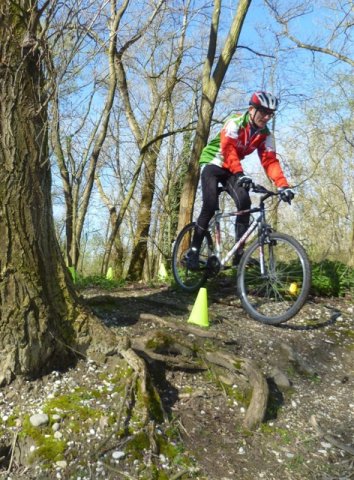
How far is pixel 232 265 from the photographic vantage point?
5.38 meters

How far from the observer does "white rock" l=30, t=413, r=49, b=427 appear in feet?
8.87

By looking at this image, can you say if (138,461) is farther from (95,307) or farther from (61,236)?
(61,236)

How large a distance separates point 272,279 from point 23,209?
9.29 ft

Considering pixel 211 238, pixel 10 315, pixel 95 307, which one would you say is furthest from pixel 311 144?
pixel 10 315

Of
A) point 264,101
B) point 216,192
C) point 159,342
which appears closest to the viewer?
point 159,342

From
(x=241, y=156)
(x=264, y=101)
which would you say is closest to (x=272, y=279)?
(x=241, y=156)

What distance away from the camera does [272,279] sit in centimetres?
489

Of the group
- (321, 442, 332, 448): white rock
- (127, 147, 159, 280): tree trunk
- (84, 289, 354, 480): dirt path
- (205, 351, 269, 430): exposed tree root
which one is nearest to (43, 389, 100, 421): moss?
(84, 289, 354, 480): dirt path

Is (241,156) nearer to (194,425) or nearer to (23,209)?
(23,209)

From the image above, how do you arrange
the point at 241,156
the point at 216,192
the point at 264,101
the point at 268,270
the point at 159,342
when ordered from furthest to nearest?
the point at 216,192, the point at 241,156, the point at 268,270, the point at 264,101, the point at 159,342

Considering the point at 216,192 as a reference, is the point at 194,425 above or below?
below

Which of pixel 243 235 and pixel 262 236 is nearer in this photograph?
pixel 262 236

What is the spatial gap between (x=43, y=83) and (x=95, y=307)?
2129mm

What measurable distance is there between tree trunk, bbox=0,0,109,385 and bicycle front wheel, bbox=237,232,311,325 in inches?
86.2
